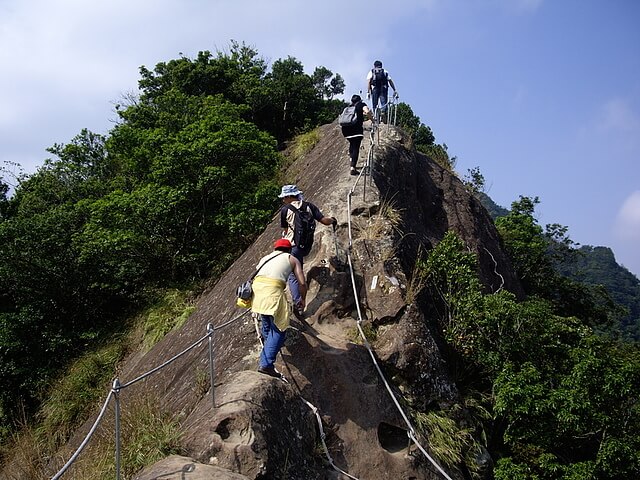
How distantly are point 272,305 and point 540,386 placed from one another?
13.8 ft

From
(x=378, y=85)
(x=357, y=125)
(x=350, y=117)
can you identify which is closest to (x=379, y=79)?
(x=378, y=85)

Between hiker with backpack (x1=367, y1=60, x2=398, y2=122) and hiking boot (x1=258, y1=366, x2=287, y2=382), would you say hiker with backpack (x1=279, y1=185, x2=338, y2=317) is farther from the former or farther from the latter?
hiker with backpack (x1=367, y1=60, x2=398, y2=122)

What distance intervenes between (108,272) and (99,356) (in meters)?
2.43

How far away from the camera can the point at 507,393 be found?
25.8 ft

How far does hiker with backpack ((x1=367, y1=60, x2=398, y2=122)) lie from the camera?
514 inches

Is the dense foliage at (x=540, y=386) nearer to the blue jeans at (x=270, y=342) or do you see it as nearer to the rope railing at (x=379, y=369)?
the rope railing at (x=379, y=369)

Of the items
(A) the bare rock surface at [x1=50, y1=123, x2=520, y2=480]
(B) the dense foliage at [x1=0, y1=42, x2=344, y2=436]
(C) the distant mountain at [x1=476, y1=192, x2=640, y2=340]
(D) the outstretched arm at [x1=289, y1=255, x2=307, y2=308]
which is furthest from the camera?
(C) the distant mountain at [x1=476, y1=192, x2=640, y2=340]

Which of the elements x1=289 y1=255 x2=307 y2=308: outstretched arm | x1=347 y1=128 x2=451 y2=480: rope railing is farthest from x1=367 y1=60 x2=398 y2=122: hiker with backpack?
x1=289 y1=255 x2=307 y2=308: outstretched arm

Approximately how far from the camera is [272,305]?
602cm

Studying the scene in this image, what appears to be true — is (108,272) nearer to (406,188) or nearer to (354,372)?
(406,188)

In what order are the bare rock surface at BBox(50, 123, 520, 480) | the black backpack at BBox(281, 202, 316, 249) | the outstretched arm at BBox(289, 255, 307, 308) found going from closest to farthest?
the bare rock surface at BBox(50, 123, 520, 480)
the outstretched arm at BBox(289, 255, 307, 308)
the black backpack at BBox(281, 202, 316, 249)

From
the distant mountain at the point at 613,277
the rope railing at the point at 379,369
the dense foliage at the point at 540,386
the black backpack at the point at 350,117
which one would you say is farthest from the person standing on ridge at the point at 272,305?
the distant mountain at the point at 613,277

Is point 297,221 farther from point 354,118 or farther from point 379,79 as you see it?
point 379,79

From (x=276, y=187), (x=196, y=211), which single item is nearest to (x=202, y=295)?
(x=196, y=211)
